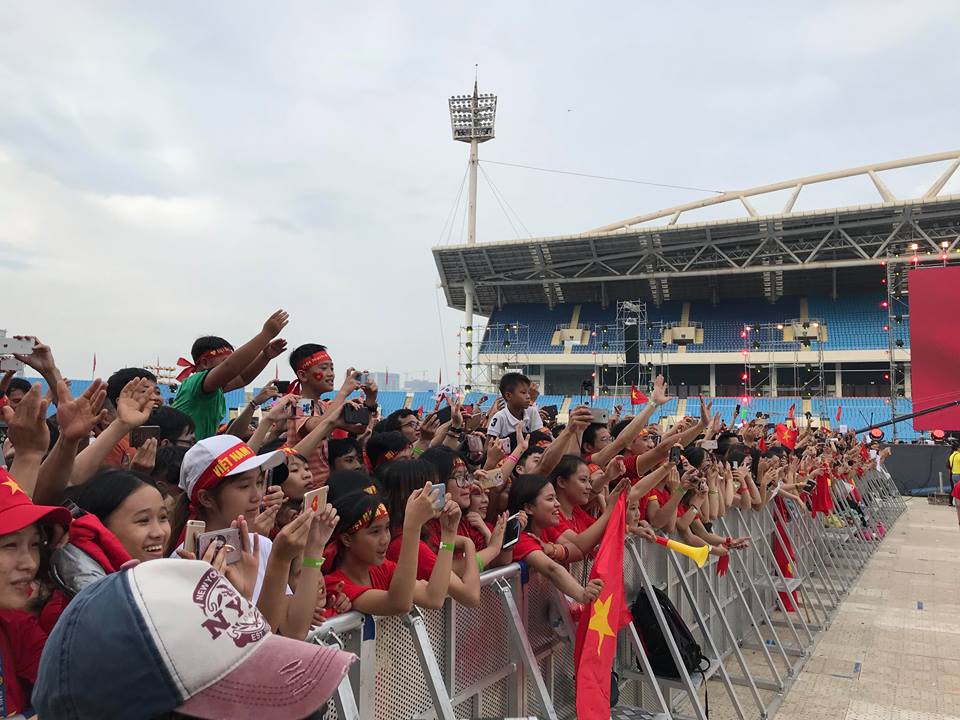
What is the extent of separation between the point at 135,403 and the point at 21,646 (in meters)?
0.98

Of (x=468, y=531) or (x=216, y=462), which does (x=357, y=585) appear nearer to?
(x=216, y=462)

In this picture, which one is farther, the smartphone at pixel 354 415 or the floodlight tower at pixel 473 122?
the floodlight tower at pixel 473 122

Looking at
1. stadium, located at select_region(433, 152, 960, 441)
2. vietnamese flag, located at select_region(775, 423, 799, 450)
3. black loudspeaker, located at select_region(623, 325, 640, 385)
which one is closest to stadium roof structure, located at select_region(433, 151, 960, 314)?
stadium, located at select_region(433, 152, 960, 441)

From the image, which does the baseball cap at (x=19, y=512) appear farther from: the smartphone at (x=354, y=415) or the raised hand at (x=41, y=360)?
the smartphone at (x=354, y=415)

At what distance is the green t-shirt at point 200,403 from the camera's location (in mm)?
3916

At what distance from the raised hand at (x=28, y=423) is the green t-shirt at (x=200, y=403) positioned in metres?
1.58

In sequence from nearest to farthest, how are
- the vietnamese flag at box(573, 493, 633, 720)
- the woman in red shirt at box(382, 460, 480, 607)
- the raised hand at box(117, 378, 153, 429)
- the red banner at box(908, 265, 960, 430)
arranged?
1. the raised hand at box(117, 378, 153, 429)
2. the woman in red shirt at box(382, 460, 480, 607)
3. the vietnamese flag at box(573, 493, 633, 720)
4. the red banner at box(908, 265, 960, 430)

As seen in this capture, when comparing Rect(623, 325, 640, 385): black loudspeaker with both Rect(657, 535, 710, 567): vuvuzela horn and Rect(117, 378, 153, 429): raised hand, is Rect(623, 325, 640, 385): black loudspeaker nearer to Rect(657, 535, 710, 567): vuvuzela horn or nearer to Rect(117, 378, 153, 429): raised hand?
Answer: Rect(657, 535, 710, 567): vuvuzela horn

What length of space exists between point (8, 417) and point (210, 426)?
5.75 ft

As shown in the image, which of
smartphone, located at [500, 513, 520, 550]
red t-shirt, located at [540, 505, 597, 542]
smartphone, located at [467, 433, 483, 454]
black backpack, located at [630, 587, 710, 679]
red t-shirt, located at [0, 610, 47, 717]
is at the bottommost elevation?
black backpack, located at [630, 587, 710, 679]

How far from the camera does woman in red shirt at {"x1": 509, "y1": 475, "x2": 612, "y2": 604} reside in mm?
3445

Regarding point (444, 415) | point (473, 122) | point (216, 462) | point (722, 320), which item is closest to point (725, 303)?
point (722, 320)

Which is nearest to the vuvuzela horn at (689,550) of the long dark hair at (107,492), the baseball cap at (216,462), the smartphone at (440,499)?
the smartphone at (440,499)

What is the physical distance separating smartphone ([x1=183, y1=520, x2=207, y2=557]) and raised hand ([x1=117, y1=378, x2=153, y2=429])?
95cm
